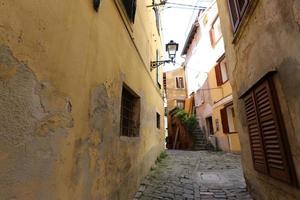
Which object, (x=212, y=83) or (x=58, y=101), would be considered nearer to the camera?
(x=58, y=101)

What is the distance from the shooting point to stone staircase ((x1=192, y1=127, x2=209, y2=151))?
51.1 feet

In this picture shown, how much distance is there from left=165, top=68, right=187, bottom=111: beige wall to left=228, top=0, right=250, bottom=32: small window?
65.5 ft

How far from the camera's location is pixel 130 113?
5102 mm

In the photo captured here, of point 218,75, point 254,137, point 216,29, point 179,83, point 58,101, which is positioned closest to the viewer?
point 58,101

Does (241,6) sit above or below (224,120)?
above

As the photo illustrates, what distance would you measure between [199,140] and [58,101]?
15.3 metres

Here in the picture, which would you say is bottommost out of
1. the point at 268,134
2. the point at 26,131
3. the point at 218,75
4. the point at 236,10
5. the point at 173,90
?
the point at 26,131

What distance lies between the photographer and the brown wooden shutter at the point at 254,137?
3.60m

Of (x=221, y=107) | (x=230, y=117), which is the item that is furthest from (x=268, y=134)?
(x=221, y=107)

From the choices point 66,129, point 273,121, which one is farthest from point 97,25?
point 273,121

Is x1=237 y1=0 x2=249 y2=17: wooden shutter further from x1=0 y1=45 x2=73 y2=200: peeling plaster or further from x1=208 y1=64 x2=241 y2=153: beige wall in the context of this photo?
x1=208 y1=64 x2=241 y2=153: beige wall

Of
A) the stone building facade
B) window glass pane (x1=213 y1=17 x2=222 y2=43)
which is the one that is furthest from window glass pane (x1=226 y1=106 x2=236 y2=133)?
window glass pane (x1=213 y1=17 x2=222 y2=43)

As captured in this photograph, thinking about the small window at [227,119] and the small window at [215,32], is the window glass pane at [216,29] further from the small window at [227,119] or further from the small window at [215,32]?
the small window at [227,119]

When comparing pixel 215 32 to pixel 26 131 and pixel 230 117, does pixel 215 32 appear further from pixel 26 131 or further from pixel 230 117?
pixel 26 131
